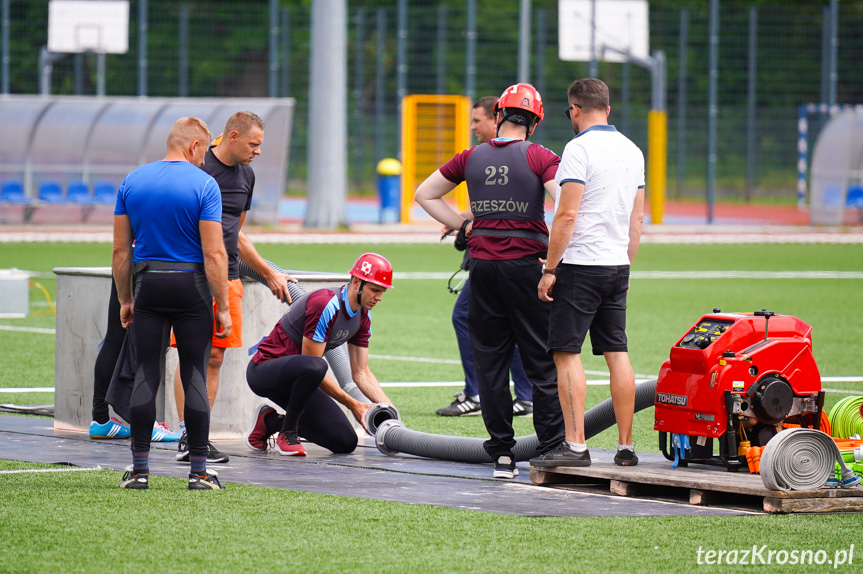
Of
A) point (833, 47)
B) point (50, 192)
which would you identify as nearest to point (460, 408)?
point (50, 192)

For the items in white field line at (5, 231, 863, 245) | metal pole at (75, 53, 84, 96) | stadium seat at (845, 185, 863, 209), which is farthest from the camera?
metal pole at (75, 53, 84, 96)

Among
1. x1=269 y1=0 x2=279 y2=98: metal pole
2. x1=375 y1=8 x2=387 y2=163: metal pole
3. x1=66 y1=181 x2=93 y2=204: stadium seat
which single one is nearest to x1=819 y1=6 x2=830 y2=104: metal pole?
x1=375 y1=8 x2=387 y2=163: metal pole

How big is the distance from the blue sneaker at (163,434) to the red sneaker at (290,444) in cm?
81

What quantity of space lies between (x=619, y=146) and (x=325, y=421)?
2433 millimetres

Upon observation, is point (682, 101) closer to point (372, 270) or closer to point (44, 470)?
point (372, 270)

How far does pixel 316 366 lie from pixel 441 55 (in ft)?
102

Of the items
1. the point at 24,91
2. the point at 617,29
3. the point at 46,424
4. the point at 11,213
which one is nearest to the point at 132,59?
the point at 24,91

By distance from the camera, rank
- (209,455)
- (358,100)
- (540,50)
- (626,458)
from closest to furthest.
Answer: (626,458) < (209,455) < (540,50) < (358,100)

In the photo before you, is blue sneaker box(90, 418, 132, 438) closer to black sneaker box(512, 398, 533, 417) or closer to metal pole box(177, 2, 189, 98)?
black sneaker box(512, 398, 533, 417)

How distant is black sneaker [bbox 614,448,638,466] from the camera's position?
23.1ft

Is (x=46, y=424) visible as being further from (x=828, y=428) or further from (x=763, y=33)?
(x=763, y=33)

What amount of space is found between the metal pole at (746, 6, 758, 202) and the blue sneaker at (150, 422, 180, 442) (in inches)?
1242

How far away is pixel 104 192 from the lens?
30719mm

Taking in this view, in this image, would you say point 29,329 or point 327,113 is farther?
point 327,113
